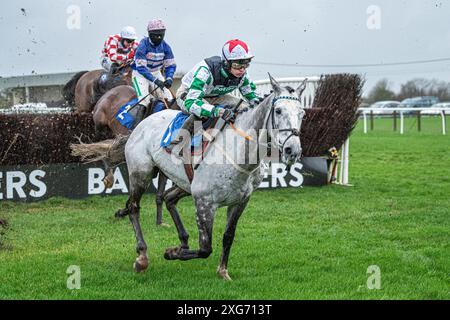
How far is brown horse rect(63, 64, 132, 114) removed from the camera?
10.8 m

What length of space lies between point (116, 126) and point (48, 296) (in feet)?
15.8

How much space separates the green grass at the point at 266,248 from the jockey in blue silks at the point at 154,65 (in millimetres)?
1661

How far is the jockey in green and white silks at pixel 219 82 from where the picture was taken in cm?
540

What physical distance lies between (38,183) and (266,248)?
15.6 ft

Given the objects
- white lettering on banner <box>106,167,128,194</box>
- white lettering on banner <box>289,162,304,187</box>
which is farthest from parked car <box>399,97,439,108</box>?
white lettering on banner <box>106,167,128,194</box>

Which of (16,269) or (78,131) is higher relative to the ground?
(78,131)

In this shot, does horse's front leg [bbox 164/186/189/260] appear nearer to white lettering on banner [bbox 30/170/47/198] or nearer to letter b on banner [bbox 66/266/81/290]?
letter b on banner [bbox 66/266/81/290]

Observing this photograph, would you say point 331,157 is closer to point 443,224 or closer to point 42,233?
point 443,224

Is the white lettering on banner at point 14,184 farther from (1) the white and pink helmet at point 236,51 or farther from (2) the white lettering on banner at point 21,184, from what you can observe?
(1) the white and pink helmet at point 236,51

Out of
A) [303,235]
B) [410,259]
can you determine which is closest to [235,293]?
[410,259]

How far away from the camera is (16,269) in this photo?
588 centimetres

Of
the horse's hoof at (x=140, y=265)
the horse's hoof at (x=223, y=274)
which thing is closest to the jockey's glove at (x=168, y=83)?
the horse's hoof at (x=140, y=265)

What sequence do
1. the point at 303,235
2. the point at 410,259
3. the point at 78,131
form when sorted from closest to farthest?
the point at 410,259, the point at 303,235, the point at 78,131

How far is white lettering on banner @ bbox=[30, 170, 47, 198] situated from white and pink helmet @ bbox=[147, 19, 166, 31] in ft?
10.4
